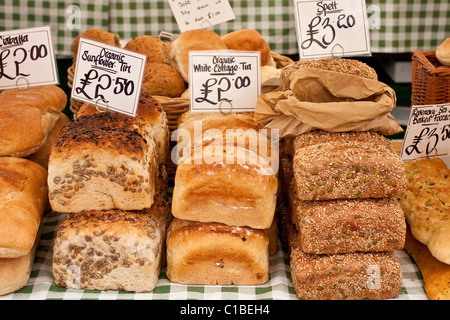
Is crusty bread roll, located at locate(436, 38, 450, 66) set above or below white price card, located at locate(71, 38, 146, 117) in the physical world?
below

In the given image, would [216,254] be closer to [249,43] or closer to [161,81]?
[161,81]

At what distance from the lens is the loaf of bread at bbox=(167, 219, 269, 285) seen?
185 centimetres

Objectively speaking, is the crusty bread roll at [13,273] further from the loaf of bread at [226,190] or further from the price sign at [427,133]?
the price sign at [427,133]

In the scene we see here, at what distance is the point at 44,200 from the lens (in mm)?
2170

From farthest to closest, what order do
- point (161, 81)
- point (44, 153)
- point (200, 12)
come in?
point (200, 12)
point (161, 81)
point (44, 153)

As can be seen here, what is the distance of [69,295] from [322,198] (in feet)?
3.26

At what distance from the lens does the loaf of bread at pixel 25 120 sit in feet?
7.16

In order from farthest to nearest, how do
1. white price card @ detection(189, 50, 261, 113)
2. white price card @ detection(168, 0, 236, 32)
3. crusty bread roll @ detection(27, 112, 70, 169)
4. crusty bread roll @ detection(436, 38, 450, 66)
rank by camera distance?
1. white price card @ detection(168, 0, 236, 32)
2. crusty bread roll @ detection(436, 38, 450, 66)
3. crusty bread roll @ detection(27, 112, 70, 169)
4. white price card @ detection(189, 50, 261, 113)

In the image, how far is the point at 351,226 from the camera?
1.75 metres

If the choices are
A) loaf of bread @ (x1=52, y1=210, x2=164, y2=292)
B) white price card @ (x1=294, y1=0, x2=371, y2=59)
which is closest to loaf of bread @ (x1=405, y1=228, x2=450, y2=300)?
white price card @ (x1=294, y1=0, x2=371, y2=59)

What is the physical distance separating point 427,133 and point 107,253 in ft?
4.59

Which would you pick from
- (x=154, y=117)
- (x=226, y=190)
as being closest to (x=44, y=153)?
(x=154, y=117)

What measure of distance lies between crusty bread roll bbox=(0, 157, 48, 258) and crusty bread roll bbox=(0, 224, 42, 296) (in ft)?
0.19

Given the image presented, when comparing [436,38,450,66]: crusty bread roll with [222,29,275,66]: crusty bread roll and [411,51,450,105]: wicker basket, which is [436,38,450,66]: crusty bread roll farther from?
[222,29,275,66]: crusty bread roll
